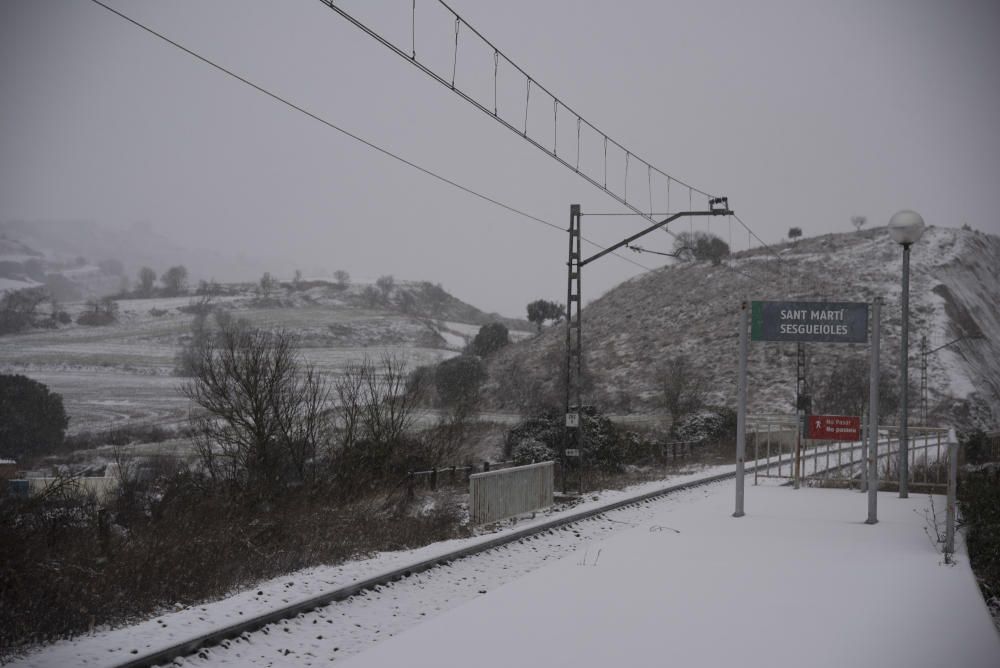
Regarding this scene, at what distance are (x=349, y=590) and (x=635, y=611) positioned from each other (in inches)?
127

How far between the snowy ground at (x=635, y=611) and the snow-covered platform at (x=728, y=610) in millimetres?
24

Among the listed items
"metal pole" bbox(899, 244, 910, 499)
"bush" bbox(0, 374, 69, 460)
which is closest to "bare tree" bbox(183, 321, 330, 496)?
"metal pole" bbox(899, 244, 910, 499)

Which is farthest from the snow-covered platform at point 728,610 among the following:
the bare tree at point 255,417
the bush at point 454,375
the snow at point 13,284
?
the snow at point 13,284

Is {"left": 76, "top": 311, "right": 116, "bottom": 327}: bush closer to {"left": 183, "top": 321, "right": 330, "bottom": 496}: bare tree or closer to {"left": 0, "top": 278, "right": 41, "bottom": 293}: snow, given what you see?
{"left": 0, "top": 278, "right": 41, "bottom": 293}: snow

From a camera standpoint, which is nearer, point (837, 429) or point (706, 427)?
point (837, 429)

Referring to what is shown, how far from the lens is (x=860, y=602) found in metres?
9.04

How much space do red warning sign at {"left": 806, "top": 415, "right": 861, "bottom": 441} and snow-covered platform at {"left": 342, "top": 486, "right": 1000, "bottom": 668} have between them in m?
5.49

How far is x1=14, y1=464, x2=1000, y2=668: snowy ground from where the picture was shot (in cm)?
729

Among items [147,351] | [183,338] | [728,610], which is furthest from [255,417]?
[183,338]

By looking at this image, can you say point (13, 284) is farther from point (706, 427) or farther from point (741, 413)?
point (741, 413)

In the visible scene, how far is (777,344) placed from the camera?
79.2 meters

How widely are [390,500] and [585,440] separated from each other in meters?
11.1

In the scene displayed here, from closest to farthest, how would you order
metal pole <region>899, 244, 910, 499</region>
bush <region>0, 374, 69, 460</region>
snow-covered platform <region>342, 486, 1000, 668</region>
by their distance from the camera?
snow-covered platform <region>342, 486, 1000, 668</region>
metal pole <region>899, 244, 910, 499</region>
bush <region>0, 374, 69, 460</region>

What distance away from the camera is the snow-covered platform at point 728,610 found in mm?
7199
